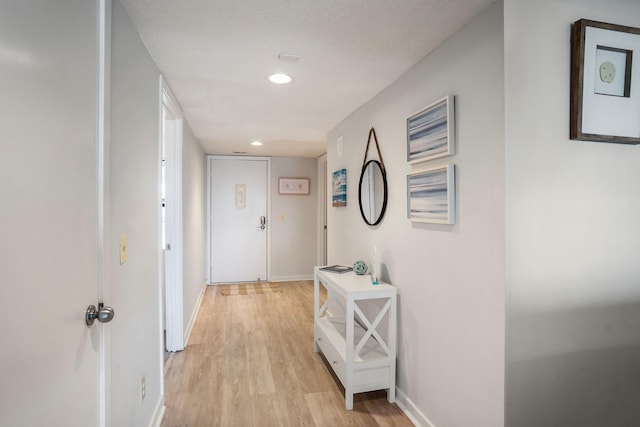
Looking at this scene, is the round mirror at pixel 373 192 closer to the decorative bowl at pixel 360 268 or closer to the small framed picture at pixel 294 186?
the decorative bowl at pixel 360 268

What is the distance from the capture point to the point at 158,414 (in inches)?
81.5

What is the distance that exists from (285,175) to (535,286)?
487cm

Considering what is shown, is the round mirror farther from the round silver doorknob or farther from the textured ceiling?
the round silver doorknob

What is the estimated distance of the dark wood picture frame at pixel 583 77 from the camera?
1461 mm

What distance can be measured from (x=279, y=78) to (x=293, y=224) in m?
3.85

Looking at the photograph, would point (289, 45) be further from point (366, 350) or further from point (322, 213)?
point (322, 213)

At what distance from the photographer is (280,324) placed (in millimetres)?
3791

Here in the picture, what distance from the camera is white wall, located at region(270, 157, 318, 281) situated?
594 cm

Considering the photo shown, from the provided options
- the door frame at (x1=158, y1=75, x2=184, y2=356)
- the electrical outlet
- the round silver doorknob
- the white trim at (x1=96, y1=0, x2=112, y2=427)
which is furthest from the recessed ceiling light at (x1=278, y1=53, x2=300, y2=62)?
the electrical outlet

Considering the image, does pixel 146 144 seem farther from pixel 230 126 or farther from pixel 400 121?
pixel 230 126

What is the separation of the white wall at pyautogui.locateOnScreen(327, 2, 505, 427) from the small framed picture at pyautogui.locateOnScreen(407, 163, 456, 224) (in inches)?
1.8

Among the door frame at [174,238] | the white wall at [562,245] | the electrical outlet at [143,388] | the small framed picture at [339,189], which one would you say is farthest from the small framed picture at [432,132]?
the door frame at [174,238]

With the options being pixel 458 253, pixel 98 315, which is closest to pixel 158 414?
pixel 98 315

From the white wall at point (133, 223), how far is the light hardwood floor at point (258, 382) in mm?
358
